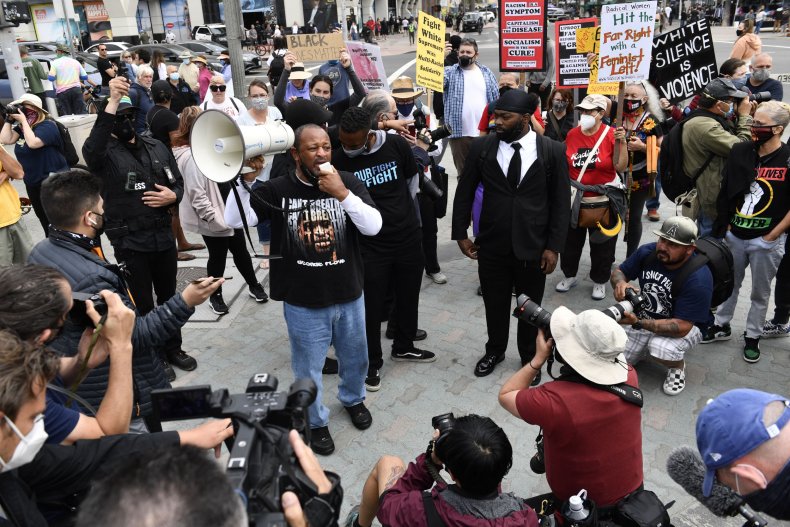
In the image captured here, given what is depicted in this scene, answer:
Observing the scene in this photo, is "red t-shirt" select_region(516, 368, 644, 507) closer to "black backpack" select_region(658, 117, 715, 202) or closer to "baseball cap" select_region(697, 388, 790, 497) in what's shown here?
"baseball cap" select_region(697, 388, 790, 497)

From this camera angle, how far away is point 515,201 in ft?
14.0

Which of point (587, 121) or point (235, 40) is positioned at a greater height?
point (235, 40)

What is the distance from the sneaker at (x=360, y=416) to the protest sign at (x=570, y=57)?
533 cm

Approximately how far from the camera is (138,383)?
302 centimetres

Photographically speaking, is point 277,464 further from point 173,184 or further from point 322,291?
point 173,184

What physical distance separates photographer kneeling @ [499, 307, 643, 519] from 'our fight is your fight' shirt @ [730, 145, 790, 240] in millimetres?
2554

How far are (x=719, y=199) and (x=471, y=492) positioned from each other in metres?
3.55

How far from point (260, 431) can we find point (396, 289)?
9.91 feet

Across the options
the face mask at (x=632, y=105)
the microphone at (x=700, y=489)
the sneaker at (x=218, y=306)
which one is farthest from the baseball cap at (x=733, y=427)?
the face mask at (x=632, y=105)

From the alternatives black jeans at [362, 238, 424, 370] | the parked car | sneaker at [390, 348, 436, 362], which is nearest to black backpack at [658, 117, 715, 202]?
black jeans at [362, 238, 424, 370]

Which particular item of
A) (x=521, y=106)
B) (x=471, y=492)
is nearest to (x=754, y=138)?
(x=521, y=106)

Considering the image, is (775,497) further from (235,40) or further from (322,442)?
(235,40)

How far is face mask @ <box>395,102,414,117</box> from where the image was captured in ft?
19.5

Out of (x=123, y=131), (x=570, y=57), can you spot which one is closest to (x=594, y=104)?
(x=570, y=57)
